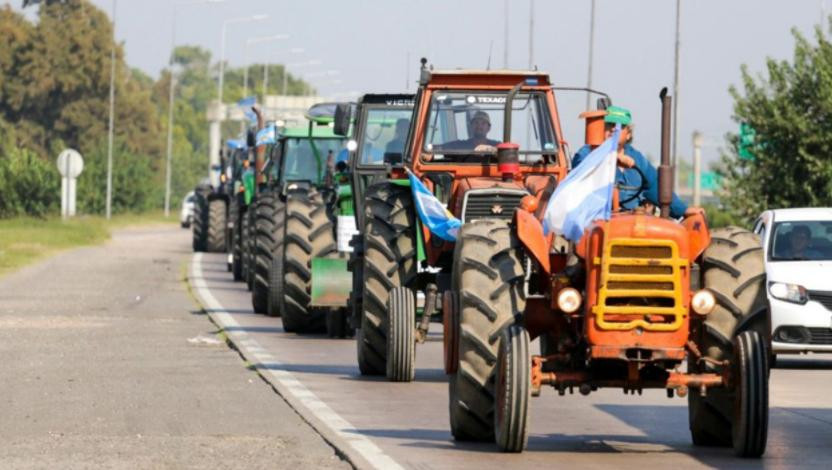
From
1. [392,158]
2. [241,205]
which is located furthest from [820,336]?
[241,205]

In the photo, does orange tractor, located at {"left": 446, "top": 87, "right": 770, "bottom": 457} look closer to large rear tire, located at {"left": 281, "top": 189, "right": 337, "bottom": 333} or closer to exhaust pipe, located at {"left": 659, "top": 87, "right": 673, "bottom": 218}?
exhaust pipe, located at {"left": 659, "top": 87, "right": 673, "bottom": 218}

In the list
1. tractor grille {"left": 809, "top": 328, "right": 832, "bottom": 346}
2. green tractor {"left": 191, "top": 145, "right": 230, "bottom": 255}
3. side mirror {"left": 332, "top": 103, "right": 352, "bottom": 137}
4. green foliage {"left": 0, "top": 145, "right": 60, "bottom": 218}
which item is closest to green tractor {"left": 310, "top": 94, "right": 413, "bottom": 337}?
side mirror {"left": 332, "top": 103, "right": 352, "bottom": 137}

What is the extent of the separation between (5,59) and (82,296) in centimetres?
7339

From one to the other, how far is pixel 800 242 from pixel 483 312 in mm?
10601

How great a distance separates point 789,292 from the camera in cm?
2242

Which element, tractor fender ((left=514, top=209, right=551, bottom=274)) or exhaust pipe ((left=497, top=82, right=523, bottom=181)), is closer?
tractor fender ((left=514, top=209, right=551, bottom=274))

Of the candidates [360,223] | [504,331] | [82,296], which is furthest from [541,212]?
[82,296]

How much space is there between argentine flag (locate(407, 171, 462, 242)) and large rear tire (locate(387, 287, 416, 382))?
65 centimetres

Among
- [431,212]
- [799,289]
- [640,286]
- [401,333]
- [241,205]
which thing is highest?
[431,212]

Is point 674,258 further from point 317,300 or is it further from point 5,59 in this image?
point 5,59

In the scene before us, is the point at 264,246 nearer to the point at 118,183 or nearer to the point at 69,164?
the point at 69,164

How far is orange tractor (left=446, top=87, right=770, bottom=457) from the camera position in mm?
12906

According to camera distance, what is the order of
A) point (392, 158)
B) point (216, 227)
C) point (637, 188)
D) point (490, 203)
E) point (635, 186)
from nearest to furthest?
point (637, 188), point (635, 186), point (490, 203), point (392, 158), point (216, 227)

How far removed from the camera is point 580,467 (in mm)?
12820
